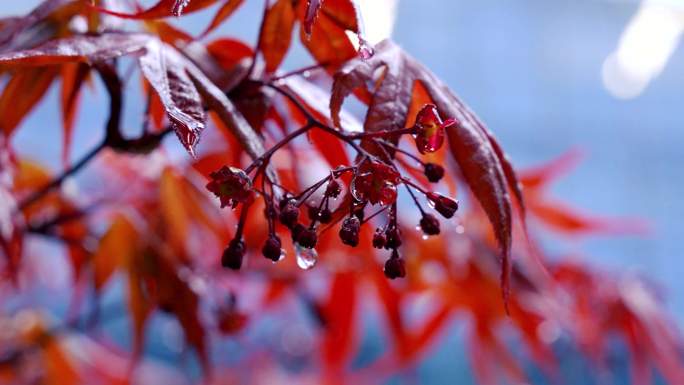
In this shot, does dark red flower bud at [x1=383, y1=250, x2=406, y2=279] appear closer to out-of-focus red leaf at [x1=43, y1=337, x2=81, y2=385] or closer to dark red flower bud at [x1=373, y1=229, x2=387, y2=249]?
dark red flower bud at [x1=373, y1=229, x2=387, y2=249]

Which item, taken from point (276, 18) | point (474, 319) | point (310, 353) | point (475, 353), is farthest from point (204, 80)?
point (310, 353)

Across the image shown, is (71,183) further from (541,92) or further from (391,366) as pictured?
(541,92)

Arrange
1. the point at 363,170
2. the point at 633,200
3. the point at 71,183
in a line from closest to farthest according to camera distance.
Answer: the point at 363,170, the point at 71,183, the point at 633,200

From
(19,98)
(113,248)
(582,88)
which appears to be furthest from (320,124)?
(582,88)

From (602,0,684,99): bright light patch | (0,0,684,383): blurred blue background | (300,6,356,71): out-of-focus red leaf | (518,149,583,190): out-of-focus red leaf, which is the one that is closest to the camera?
(300,6,356,71): out-of-focus red leaf

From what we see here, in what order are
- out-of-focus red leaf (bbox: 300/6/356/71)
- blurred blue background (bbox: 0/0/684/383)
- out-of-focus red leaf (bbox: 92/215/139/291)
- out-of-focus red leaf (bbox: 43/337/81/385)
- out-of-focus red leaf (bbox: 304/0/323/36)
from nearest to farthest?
out-of-focus red leaf (bbox: 304/0/323/36) < out-of-focus red leaf (bbox: 300/6/356/71) < out-of-focus red leaf (bbox: 92/215/139/291) < out-of-focus red leaf (bbox: 43/337/81/385) < blurred blue background (bbox: 0/0/684/383)

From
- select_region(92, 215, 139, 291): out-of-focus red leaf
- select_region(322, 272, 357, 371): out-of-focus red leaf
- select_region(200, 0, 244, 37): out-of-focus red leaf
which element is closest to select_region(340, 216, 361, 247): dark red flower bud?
select_region(200, 0, 244, 37): out-of-focus red leaf

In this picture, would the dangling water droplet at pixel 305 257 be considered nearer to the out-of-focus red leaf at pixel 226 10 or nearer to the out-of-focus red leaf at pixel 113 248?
the out-of-focus red leaf at pixel 226 10
